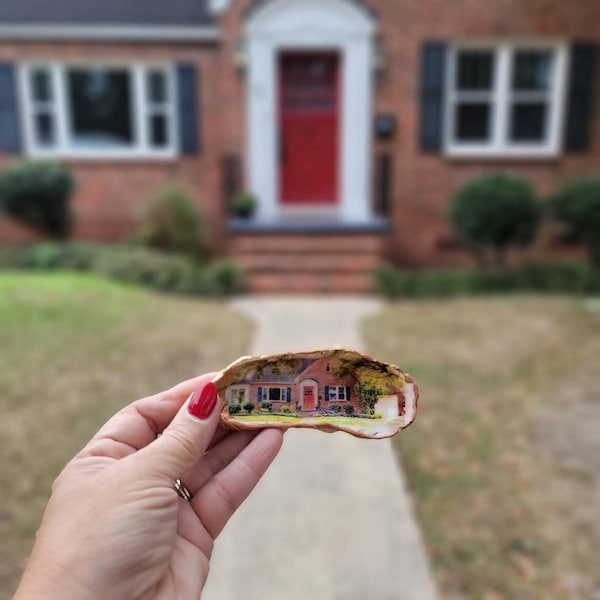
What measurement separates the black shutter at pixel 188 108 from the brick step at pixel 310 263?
265 centimetres

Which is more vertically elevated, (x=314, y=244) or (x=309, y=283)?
(x=314, y=244)

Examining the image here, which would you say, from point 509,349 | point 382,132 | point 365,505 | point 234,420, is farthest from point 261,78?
point 234,420

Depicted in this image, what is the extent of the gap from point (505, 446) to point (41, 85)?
9.13 m

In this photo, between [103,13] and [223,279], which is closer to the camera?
[223,279]

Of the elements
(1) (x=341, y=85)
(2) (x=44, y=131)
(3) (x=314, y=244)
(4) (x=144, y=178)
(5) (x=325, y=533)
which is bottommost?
(5) (x=325, y=533)

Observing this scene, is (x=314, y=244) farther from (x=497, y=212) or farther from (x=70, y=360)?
(x=70, y=360)

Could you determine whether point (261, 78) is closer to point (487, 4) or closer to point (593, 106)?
point (487, 4)

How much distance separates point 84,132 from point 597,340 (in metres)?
8.05

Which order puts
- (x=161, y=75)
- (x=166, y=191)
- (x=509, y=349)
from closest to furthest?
(x=509, y=349) < (x=166, y=191) < (x=161, y=75)

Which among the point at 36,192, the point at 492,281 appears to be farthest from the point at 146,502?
the point at 36,192

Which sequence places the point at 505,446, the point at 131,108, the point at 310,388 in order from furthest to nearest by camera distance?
the point at 131,108 < the point at 505,446 < the point at 310,388

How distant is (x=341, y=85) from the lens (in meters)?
9.37

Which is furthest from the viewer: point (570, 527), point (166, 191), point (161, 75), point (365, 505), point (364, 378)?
point (161, 75)

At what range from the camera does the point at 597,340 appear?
582 cm
